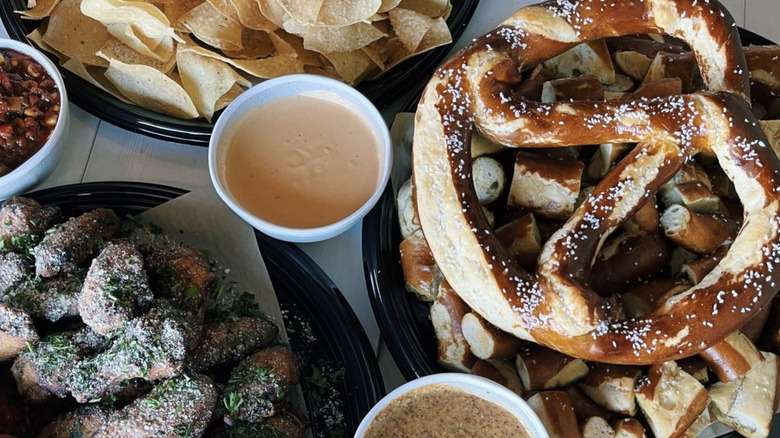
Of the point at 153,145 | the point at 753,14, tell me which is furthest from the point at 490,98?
the point at 753,14

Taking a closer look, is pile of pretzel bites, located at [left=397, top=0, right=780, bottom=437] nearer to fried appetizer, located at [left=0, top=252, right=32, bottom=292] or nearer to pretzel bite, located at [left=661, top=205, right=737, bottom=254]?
pretzel bite, located at [left=661, top=205, right=737, bottom=254]

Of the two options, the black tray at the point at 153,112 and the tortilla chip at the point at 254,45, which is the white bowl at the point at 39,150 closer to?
the black tray at the point at 153,112

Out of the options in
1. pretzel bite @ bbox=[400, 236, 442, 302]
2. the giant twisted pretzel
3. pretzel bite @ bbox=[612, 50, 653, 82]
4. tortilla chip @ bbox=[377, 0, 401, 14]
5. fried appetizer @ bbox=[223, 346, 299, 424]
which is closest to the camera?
the giant twisted pretzel

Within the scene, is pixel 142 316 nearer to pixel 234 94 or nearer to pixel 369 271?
pixel 369 271

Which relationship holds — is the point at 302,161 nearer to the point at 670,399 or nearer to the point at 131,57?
the point at 131,57

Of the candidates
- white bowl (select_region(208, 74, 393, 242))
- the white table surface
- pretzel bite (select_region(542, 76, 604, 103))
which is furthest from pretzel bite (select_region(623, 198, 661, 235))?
the white table surface
